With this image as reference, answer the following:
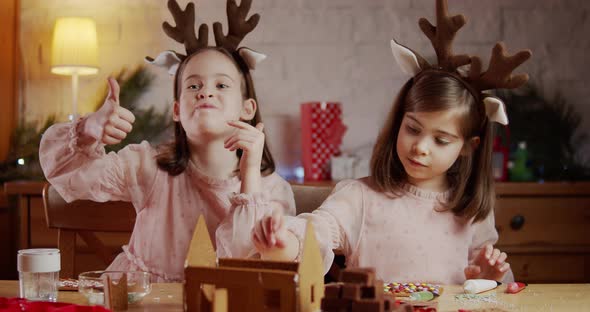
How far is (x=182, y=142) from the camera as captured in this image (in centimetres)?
146

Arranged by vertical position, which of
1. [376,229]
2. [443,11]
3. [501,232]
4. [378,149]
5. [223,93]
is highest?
[443,11]

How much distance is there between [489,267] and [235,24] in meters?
0.72

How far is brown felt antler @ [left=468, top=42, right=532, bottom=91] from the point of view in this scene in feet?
4.11

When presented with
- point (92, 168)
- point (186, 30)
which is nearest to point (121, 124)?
point (92, 168)

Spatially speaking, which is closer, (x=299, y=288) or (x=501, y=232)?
(x=299, y=288)

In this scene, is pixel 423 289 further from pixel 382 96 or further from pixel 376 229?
pixel 382 96

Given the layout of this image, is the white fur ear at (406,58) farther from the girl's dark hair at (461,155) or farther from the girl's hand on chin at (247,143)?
the girl's hand on chin at (247,143)

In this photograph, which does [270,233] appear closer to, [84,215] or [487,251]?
[487,251]

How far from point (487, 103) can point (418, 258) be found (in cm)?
34

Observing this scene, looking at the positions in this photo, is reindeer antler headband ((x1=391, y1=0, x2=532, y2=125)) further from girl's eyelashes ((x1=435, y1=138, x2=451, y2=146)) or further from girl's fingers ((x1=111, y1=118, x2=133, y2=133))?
girl's fingers ((x1=111, y1=118, x2=133, y2=133))

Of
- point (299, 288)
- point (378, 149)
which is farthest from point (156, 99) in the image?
point (299, 288)

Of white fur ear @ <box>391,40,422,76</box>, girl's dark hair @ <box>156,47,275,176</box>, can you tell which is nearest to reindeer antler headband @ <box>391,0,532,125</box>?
white fur ear @ <box>391,40,422,76</box>

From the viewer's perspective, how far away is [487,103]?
4.30 ft

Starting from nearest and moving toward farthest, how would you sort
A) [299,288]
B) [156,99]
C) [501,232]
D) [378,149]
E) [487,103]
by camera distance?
1. [299,288]
2. [487,103]
3. [378,149]
4. [501,232]
5. [156,99]
